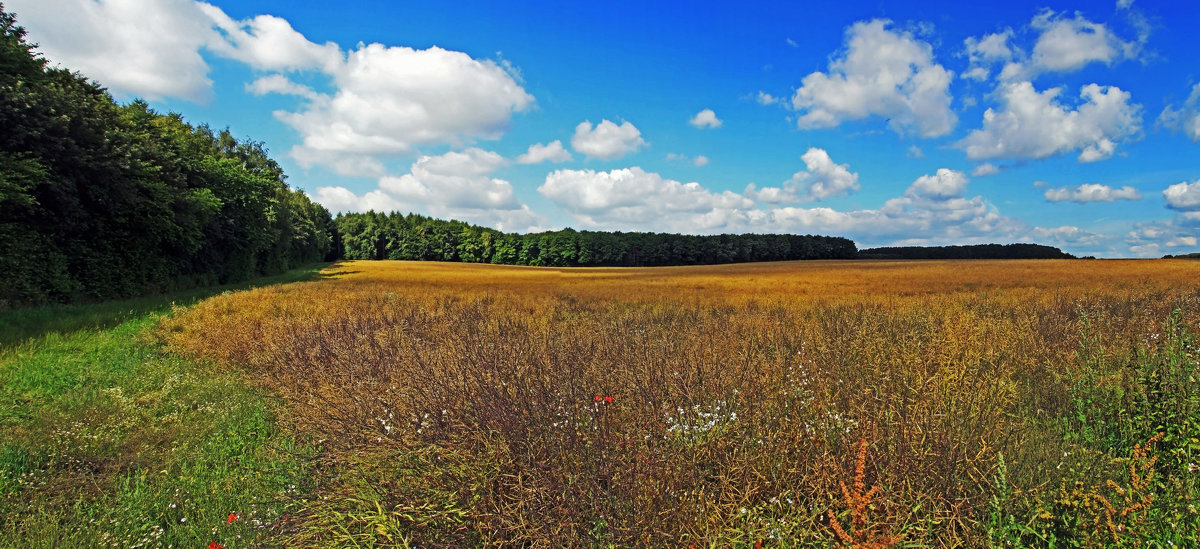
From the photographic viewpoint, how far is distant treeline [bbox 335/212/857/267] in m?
95.4

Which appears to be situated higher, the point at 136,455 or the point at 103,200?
the point at 103,200

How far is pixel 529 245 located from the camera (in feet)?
315

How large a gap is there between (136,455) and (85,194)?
21952 mm

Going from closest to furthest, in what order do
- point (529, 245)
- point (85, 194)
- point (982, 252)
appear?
point (85, 194)
point (982, 252)
point (529, 245)

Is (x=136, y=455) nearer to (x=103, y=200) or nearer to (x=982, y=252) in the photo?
(x=103, y=200)

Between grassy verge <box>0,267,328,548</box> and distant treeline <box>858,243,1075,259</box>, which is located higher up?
distant treeline <box>858,243,1075,259</box>

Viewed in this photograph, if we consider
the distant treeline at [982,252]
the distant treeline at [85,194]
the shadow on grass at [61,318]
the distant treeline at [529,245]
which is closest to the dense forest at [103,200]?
the distant treeline at [85,194]

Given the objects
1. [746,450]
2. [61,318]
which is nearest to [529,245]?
[61,318]

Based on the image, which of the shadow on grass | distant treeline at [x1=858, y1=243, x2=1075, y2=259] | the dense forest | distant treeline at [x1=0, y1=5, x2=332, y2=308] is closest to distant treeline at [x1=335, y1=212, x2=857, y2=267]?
distant treeline at [x1=858, y1=243, x2=1075, y2=259]

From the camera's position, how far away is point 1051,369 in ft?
19.5

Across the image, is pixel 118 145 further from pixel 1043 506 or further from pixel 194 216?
pixel 1043 506

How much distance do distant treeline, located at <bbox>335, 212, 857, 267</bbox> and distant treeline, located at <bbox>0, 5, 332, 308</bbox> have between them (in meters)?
65.3

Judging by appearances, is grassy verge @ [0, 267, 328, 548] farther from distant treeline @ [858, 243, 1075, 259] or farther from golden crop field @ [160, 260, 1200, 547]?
distant treeline @ [858, 243, 1075, 259]

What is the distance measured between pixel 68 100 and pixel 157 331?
44.6ft
